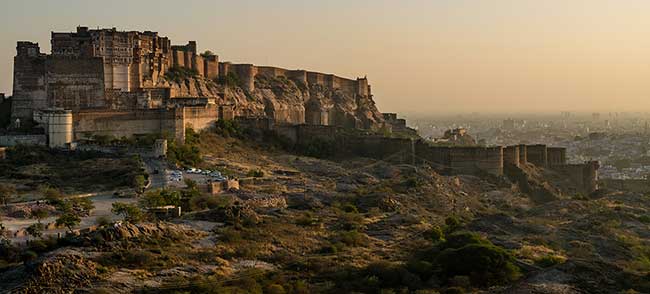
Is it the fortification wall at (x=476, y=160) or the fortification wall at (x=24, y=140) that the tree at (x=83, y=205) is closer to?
the fortification wall at (x=24, y=140)

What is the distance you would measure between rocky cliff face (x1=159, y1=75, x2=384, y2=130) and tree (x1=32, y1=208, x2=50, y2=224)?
70.1ft

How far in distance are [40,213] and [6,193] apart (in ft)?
10.7

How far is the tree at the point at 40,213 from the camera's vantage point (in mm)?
25391

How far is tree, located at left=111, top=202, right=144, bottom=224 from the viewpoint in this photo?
81.5 feet

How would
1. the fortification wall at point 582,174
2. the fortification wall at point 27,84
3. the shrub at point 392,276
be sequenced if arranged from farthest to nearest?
the fortification wall at point 582,174, the fortification wall at point 27,84, the shrub at point 392,276

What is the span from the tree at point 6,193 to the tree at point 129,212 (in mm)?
4060

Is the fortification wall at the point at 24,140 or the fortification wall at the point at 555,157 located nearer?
the fortification wall at the point at 24,140

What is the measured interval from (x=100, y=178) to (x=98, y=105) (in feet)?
36.5

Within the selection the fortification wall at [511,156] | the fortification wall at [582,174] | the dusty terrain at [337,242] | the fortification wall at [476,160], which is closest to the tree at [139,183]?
the dusty terrain at [337,242]

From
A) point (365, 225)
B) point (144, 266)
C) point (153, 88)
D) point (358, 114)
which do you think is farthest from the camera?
point (358, 114)

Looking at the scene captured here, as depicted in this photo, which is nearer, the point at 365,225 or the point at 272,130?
the point at 365,225

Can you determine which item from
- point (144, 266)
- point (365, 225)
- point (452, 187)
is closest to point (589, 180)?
point (452, 187)

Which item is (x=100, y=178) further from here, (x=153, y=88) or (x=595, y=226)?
(x=595, y=226)

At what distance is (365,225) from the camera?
2988cm
